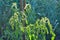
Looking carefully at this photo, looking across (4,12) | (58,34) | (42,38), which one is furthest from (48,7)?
(42,38)

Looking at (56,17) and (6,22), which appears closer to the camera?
(6,22)

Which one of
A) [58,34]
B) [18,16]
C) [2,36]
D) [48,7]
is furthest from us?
[58,34]

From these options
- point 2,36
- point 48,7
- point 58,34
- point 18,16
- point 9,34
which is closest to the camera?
point 18,16

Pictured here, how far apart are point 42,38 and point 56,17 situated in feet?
4.40

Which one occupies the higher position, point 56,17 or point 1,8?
point 1,8

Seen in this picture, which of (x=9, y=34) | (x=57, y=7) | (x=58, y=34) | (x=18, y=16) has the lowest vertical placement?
(x=58, y=34)

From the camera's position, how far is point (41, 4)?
2.75 meters

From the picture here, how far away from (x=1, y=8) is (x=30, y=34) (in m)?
1.15

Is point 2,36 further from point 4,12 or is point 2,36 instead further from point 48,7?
point 48,7

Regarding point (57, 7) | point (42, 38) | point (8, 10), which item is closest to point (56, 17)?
point (57, 7)

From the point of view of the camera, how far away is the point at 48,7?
2.72 metres

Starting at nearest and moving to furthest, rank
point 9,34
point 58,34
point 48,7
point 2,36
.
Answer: point 9,34 → point 2,36 → point 48,7 → point 58,34

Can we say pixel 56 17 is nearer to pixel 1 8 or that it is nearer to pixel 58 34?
pixel 58 34

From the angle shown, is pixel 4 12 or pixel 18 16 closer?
pixel 18 16
